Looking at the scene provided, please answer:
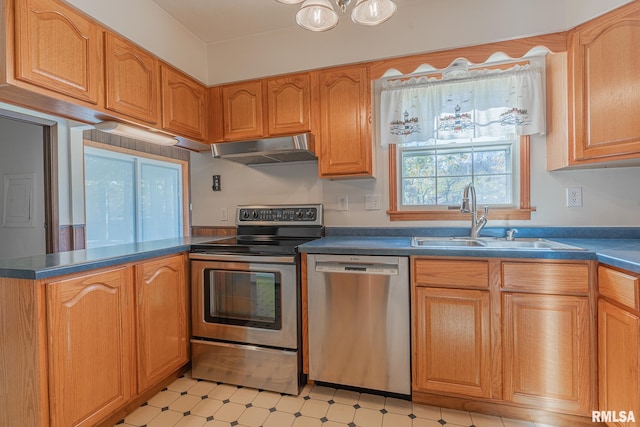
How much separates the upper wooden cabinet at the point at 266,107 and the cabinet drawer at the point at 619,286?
6.11ft

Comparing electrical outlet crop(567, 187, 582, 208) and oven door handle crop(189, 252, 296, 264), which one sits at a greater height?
electrical outlet crop(567, 187, 582, 208)

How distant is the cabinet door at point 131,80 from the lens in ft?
5.74

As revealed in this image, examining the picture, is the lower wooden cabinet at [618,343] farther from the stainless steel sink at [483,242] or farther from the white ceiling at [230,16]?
the white ceiling at [230,16]

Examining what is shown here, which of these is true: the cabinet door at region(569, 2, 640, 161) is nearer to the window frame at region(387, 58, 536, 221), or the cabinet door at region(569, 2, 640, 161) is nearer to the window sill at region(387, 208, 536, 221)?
the window frame at region(387, 58, 536, 221)

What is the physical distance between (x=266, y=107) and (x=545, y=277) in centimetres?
206

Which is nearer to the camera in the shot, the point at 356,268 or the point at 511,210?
the point at 356,268

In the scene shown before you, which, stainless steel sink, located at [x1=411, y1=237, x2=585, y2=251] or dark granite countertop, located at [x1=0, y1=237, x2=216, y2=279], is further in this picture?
stainless steel sink, located at [x1=411, y1=237, x2=585, y2=251]

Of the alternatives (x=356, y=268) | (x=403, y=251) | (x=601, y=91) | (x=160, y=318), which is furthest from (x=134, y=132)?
(x=601, y=91)

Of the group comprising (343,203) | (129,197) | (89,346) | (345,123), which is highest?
(345,123)

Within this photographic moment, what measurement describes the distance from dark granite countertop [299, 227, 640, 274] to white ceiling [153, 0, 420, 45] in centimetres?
153

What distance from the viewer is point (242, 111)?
2.44 metres

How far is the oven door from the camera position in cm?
191

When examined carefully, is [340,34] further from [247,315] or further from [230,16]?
[247,315]

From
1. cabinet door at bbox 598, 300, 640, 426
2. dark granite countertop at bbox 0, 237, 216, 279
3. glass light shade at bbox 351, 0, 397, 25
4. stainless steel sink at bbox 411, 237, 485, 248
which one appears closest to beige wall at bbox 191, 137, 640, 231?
stainless steel sink at bbox 411, 237, 485, 248
